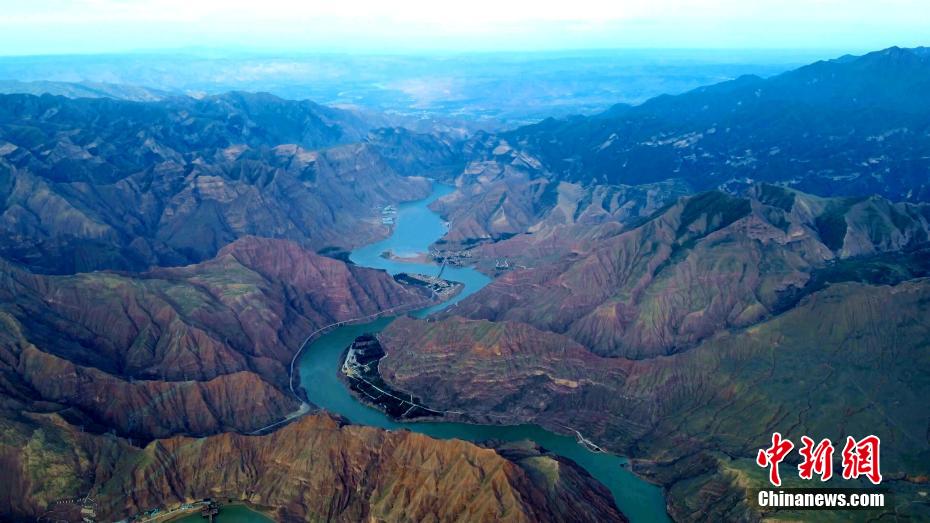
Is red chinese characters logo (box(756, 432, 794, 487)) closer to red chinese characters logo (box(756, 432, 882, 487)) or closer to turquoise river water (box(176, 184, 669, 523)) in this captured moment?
red chinese characters logo (box(756, 432, 882, 487))

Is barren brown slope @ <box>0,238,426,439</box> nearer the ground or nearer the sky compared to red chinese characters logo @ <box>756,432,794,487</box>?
nearer the sky

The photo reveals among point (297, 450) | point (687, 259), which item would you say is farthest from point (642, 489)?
point (687, 259)

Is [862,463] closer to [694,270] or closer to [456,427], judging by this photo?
[456,427]

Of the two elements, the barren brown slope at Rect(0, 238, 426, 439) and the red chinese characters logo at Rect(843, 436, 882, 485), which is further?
the barren brown slope at Rect(0, 238, 426, 439)

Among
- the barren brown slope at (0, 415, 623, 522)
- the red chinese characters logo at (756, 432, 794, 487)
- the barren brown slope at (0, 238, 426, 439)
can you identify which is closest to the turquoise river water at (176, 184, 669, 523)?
the barren brown slope at (0, 415, 623, 522)

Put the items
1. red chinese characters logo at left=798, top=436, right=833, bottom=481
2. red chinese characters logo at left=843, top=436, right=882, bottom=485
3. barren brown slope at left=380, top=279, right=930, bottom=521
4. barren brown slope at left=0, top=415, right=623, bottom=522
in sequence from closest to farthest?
red chinese characters logo at left=843, top=436, right=882, bottom=485, red chinese characters logo at left=798, top=436, right=833, bottom=481, barren brown slope at left=0, top=415, right=623, bottom=522, barren brown slope at left=380, top=279, right=930, bottom=521

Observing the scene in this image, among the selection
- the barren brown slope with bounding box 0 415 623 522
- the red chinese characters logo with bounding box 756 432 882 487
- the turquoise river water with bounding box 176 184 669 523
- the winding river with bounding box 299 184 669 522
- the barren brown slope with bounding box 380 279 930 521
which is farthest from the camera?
the barren brown slope with bounding box 380 279 930 521

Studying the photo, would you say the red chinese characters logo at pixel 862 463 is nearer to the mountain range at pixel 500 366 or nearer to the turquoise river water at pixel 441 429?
the mountain range at pixel 500 366
